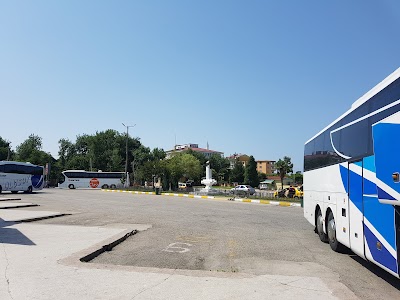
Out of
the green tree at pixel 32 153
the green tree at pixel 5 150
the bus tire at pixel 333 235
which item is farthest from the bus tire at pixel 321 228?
the green tree at pixel 5 150

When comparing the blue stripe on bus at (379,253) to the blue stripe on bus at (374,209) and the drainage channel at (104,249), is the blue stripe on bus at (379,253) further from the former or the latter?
the drainage channel at (104,249)

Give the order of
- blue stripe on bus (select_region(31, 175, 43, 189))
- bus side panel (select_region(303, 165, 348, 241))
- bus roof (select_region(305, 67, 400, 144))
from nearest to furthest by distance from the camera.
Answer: bus roof (select_region(305, 67, 400, 144)), bus side panel (select_region(303, 165, 348, 241)), blue stripe on bus (select_region(31, 175, 43, 189))

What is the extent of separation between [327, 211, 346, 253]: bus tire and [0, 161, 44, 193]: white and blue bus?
35153 millimetres

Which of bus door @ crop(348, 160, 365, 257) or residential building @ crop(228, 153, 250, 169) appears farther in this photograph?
residential building @ crop(228, 153, 250, 169)

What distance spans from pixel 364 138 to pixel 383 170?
176 cm

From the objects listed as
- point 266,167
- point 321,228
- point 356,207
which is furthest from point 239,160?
point 356,207

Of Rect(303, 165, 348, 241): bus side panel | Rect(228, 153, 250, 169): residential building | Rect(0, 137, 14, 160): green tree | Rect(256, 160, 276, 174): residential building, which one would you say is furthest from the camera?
Rect(256, 160, 276, 174): residential building

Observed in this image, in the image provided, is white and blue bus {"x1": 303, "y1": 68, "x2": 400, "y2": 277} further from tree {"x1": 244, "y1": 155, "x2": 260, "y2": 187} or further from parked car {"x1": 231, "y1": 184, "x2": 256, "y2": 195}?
tree {"x1": 244, "y1": 155, "x2": 260, "y2": 187}

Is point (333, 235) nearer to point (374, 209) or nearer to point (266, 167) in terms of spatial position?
point (374, 209)

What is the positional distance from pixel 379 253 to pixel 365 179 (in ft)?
4.58

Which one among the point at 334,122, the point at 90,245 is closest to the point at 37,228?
the point at 90,245

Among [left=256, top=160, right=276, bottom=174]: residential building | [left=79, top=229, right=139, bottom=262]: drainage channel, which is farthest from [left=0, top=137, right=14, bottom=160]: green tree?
[left=256, top=160, right=276, bottom=174]: residential building

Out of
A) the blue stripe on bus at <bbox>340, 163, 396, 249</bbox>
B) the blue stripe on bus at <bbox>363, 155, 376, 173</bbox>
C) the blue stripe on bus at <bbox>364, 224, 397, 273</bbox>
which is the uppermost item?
the blue stripe on bus at <bbox>363, 155, 376, 173</bbox>

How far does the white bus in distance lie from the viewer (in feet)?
218
